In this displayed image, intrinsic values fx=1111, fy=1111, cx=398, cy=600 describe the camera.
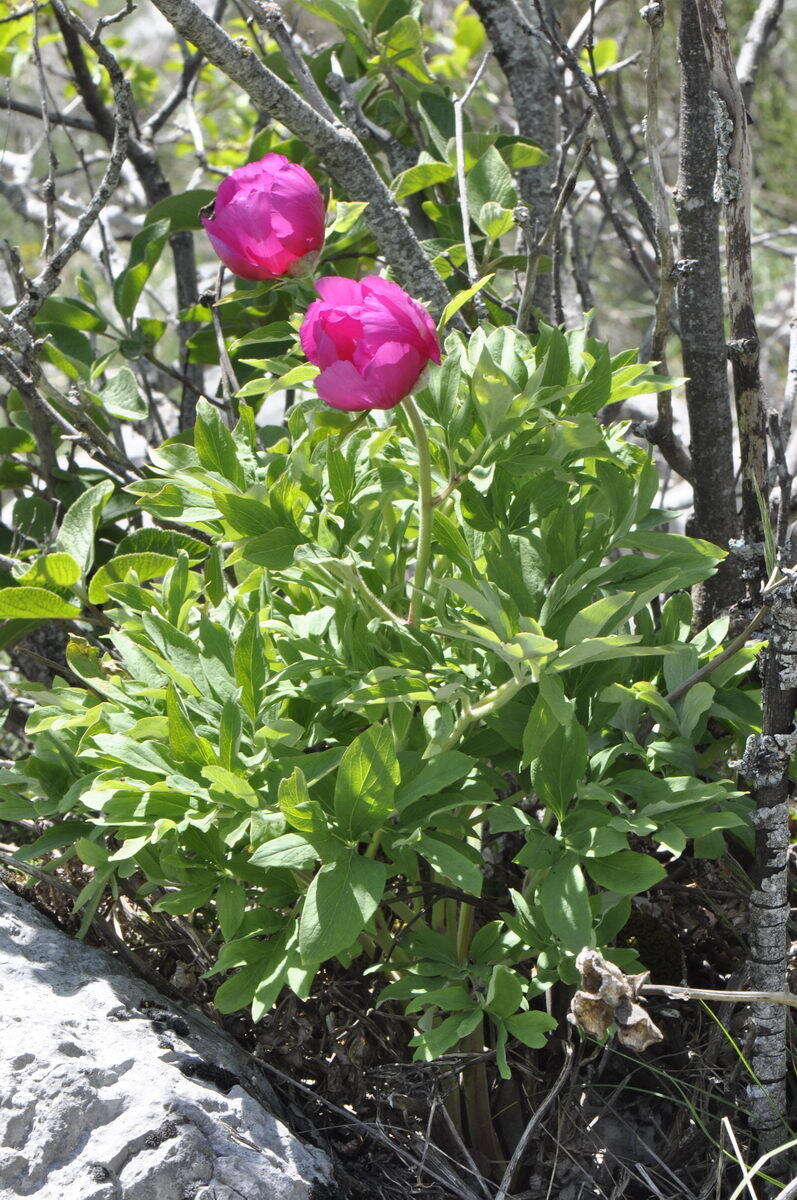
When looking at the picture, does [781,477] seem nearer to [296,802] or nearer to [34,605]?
[296,802]

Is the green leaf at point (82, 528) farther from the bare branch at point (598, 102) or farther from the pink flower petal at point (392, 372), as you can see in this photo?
the bare branch at point (598, 102)

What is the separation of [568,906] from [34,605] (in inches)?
26.0

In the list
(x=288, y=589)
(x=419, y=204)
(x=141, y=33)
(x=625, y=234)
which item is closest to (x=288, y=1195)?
(x=288, y=589)

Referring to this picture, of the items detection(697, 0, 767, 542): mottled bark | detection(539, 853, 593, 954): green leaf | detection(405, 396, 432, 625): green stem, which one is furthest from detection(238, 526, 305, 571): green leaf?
detection(697, 0, 767, 542): mottled bark

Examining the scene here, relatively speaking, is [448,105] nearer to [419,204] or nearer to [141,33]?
[419,204]

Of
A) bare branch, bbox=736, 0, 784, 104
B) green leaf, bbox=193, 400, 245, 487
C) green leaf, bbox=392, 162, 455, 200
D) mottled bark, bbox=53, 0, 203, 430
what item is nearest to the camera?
green leaf, bbox=193, 400, 245, 487

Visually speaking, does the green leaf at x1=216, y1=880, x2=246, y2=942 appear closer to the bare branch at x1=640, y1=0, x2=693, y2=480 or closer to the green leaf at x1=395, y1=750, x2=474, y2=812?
the green leaf at x1=395, y1=750, x2=474, y2=812

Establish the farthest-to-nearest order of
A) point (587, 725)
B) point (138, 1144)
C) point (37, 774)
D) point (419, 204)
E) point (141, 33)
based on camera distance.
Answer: point (141, 33)
point (419, 204)
point (37, 774)
point (587, 725)
point (138, 1144)

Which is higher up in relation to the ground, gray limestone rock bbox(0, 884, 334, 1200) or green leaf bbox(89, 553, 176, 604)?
green leaf bbox(89, 553, 176, 604)

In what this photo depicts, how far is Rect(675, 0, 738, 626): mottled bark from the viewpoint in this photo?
51.0 inches

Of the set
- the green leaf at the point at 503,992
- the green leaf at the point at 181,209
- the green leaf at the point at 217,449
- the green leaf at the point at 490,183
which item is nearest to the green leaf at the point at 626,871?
the green leaf at the point at 503,992

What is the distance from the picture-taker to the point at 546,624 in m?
0.93

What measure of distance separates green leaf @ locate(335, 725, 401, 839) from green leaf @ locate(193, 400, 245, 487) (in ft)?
1.00

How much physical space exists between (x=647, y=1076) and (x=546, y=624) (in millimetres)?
507
